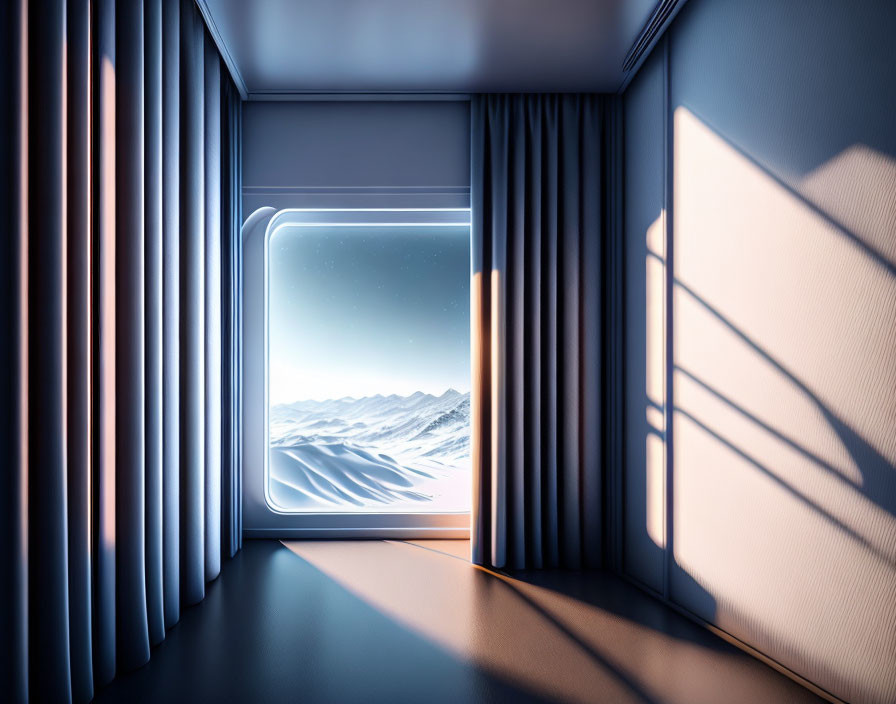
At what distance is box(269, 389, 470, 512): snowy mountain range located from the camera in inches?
110

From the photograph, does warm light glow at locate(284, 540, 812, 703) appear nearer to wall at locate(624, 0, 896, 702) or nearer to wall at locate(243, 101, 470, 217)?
wall at locate(624, 0, 896, 702)

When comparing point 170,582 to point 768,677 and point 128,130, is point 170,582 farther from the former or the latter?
point 768,677

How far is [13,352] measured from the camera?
107 cm

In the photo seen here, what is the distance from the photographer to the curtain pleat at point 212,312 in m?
2.05

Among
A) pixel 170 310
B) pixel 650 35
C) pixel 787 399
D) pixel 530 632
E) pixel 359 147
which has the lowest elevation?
pixel 530 632

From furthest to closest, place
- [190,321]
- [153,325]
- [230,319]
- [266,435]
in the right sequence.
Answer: [266,435], [230,319], [190,321], [153,325]

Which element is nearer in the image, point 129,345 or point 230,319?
point 129,345

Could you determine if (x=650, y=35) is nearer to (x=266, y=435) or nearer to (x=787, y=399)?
(x=787, y=399)

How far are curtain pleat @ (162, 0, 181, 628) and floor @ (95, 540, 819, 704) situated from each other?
260 mm

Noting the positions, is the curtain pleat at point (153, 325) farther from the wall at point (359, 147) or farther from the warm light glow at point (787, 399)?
the warm light glow at point (787, 399)

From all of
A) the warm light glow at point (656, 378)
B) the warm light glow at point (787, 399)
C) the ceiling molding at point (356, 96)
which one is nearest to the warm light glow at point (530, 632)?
the warm light glow at point (787, 399)

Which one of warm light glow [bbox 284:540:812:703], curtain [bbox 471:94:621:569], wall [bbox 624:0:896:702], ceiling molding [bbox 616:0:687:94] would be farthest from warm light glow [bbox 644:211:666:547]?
ceiling molding [bbox 616:0:687:94]

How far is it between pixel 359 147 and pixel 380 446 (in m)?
1.61

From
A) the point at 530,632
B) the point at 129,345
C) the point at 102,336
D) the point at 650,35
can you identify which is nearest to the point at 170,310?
the point at 129,345
